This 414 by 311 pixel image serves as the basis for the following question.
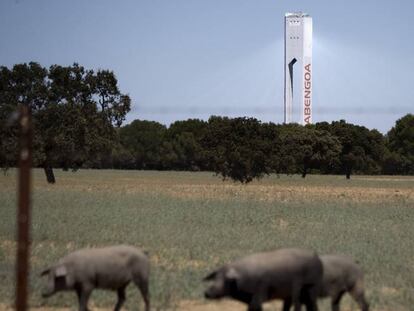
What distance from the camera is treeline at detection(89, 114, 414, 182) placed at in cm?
7019

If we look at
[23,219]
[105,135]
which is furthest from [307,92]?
[23,219]

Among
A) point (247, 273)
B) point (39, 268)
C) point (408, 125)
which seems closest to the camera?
point (247, 273)

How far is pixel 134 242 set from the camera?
70.1ft

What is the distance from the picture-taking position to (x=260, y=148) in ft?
226

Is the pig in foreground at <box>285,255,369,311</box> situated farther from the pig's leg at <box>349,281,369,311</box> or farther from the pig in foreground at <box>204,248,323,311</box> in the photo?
the pig in foreground at <box>204,248,323,311</box>

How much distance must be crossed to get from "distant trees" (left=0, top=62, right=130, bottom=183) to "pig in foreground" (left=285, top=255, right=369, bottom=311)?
46.0 m

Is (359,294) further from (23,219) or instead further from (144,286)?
(23,219)

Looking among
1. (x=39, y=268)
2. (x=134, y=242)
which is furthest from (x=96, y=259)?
(x=134, y=242)

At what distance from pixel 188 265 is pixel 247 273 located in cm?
854

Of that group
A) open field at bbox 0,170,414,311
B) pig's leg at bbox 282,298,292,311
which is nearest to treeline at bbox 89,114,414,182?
open field at bbox 0,170,414,311

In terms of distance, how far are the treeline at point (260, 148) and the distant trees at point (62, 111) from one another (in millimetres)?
4798

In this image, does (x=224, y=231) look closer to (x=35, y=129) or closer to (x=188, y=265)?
(x=188, y=265)

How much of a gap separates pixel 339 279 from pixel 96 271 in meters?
3.52

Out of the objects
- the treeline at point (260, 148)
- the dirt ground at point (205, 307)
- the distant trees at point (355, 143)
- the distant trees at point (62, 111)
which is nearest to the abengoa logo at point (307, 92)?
the treeline at point (260, 148)
